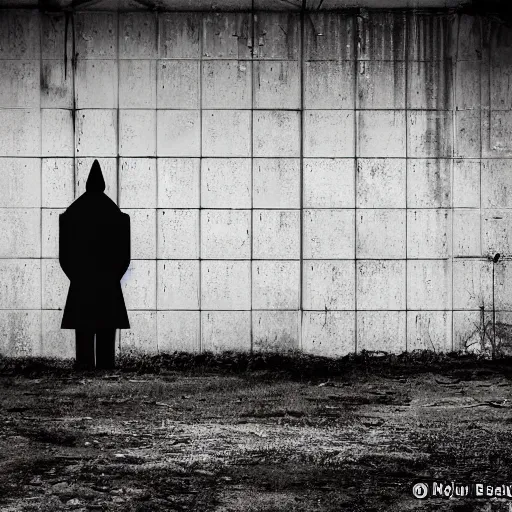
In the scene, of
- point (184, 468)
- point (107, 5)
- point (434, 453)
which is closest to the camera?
point (184, 468)

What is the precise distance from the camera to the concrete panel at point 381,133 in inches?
242

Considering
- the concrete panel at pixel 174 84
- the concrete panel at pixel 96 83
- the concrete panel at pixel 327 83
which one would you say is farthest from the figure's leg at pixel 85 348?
the concrete panel at pixel 327 83

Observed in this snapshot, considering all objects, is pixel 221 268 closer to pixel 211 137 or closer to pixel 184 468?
pixel 211 137

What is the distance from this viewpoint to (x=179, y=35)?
612 cm

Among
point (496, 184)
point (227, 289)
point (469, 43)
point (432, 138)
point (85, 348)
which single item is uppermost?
point (469, 43)

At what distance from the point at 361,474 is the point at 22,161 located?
3.92m

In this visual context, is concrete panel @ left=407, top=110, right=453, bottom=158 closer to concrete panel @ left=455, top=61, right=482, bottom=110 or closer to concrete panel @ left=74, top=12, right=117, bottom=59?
concrete panel @ left=455, top=61, right=482, bottom=110

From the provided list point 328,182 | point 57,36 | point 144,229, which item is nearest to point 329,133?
point 328,182

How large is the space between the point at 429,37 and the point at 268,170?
171 cm

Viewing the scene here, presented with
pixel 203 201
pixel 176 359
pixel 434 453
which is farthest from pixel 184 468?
pixel 203 201

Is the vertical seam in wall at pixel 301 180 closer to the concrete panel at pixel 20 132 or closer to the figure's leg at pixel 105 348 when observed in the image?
the figure's leg at pixel 105 348

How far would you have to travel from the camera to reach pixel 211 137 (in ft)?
20.1

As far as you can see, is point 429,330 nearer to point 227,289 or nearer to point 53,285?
point 227,289

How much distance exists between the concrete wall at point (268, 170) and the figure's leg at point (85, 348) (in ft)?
0.33
